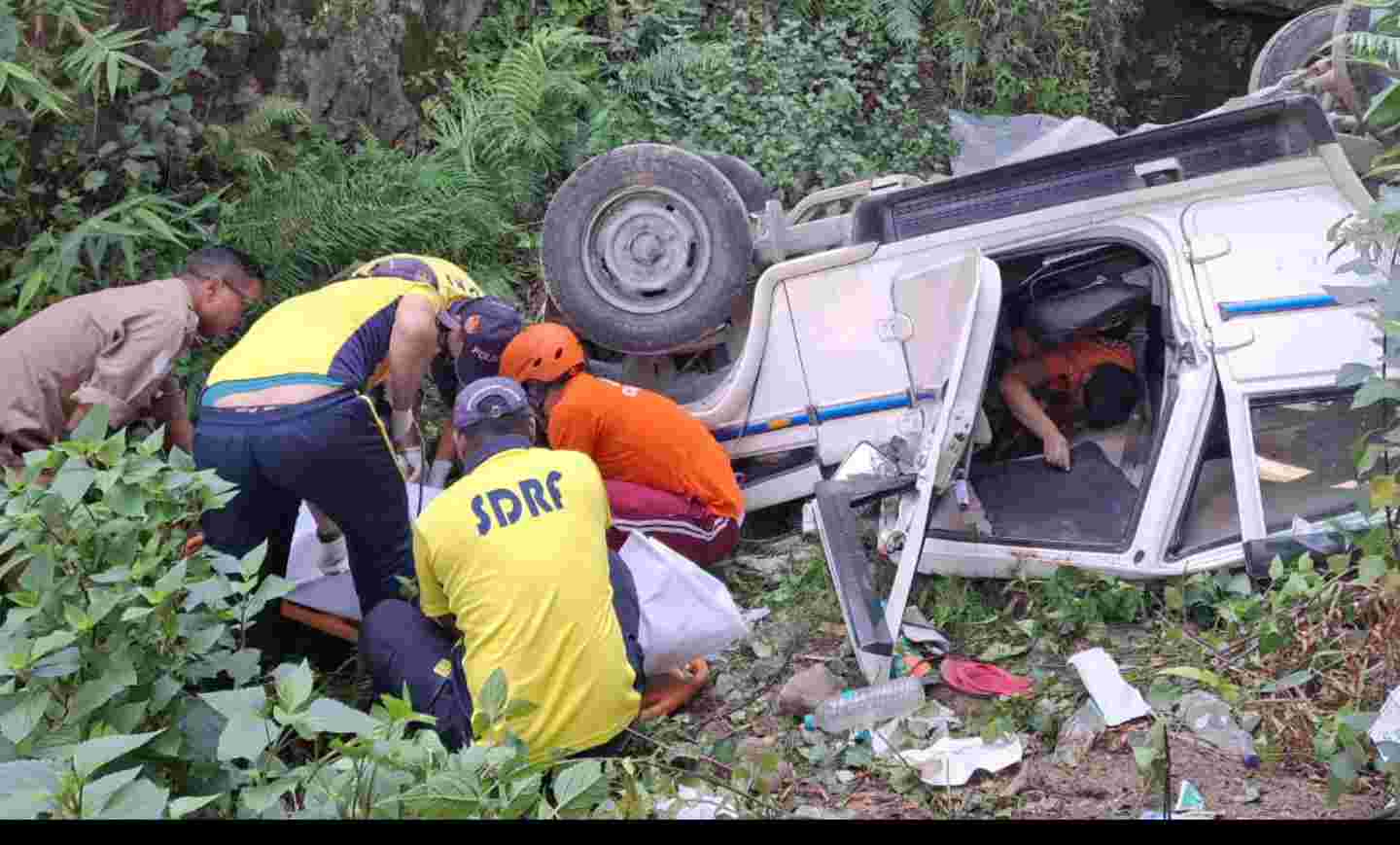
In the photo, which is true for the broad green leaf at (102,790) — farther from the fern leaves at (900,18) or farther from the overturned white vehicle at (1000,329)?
the fern leaves at (900,18)

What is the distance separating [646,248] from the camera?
19.3ft

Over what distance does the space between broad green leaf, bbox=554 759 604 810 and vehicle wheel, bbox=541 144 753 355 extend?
3.34 meters

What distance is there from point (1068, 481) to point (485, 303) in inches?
91.3

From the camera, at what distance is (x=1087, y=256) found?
5.71 meters

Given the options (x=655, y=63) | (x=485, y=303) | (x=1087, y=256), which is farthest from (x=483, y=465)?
(x=655, y=63)

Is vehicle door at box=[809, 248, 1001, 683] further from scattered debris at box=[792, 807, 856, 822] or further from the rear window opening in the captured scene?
scattered debris at box=[792, 807, 856, 822]

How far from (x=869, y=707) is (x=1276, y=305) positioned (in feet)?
6.09

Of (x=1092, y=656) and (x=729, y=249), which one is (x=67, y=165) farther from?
(x=1092, y=656)

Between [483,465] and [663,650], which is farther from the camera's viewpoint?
[663,650]

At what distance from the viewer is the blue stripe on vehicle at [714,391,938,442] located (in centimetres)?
524

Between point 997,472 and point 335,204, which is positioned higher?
point 335,204

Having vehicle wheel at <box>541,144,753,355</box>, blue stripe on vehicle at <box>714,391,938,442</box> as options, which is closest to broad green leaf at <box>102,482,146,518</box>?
blue stripe on vehicle at <box>714,391,938,442</box>

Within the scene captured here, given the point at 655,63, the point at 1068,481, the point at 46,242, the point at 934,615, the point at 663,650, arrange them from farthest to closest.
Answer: the point at 655,63
the point at 46,242
the point at 1068,481
the point at 934,615
the point at 663,650

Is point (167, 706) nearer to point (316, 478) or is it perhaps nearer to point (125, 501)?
point (125, 501)
